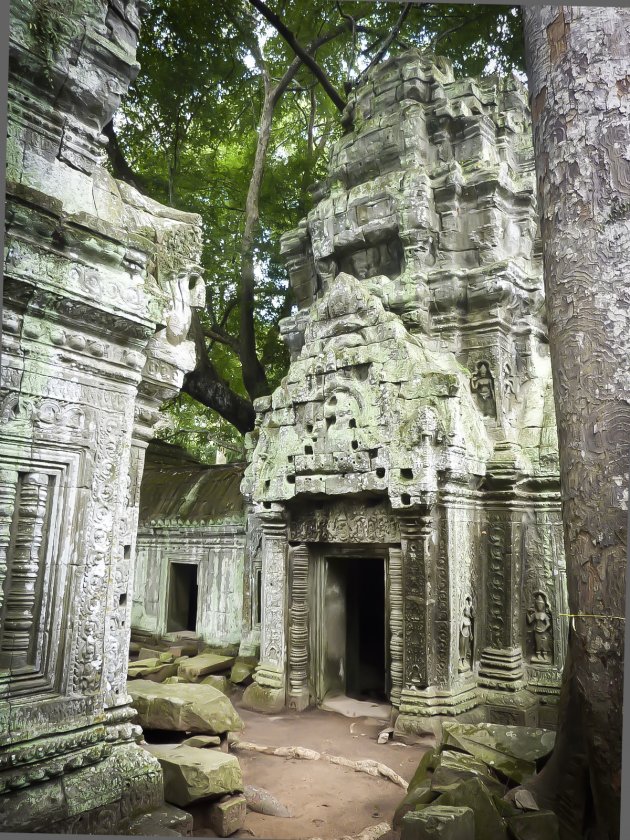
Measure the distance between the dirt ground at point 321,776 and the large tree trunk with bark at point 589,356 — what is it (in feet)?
4.30

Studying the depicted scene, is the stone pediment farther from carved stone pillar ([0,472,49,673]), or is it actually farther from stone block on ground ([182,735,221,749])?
carved stone pillar ([0,472,49,673])

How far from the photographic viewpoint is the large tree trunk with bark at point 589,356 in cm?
299

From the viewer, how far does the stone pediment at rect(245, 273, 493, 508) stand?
6371 mm

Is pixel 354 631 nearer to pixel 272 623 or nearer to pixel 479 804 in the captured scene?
pixel 272 623

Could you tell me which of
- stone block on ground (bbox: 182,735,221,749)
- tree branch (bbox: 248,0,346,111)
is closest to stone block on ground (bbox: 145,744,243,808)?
stone block on ground (bbox: 182,735,221,749)

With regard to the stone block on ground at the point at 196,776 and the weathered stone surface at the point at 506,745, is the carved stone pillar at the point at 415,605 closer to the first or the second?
the weathered stone surface at the point at 506,745

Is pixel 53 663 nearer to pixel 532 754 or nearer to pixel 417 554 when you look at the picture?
pixel 532 754

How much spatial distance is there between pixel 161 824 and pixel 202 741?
1.61 meters

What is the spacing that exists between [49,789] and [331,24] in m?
5.69

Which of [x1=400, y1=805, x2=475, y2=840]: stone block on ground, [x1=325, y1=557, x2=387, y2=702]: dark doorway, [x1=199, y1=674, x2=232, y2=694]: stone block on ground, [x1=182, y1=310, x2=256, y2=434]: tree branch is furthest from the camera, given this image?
[x1=182, y1=310, x2=256, y2=434]: tree branch

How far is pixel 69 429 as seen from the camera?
3123mm

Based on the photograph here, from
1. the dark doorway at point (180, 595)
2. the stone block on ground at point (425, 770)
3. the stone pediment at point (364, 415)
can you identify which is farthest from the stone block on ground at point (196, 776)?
the dark doorway at point (180, 595)

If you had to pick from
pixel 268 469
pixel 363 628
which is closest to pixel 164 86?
pixel 268 469

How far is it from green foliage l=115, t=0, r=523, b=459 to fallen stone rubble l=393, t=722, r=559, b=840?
13.0ft
